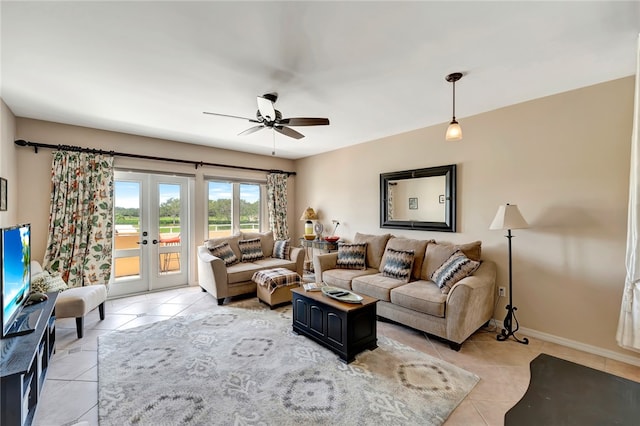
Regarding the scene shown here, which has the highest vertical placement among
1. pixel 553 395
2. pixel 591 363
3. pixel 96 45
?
pixel 96 45

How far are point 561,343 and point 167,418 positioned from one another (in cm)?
375

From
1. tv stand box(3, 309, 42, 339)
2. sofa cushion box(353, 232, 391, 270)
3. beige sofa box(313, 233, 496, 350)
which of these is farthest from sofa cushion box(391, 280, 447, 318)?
tv stand box(3, 309, 42, 339)

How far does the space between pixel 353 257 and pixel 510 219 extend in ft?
7.00

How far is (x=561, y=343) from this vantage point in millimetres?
2873

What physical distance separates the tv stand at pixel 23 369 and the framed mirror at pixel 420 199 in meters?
4.13

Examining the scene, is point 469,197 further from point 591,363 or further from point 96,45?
point 96,45

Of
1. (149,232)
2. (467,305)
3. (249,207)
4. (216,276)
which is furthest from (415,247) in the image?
(149,232)

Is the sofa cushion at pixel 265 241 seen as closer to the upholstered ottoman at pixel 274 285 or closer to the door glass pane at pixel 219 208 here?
the door glass pane at pixel 219 208

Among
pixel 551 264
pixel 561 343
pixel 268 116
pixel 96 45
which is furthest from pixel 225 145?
pixel 561 343

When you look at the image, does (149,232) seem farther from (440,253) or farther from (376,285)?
(440,253)

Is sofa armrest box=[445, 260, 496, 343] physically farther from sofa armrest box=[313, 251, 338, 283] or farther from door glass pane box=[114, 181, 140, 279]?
door glass pane box=[114, 181, 140, 279]

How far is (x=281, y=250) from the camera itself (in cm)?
508

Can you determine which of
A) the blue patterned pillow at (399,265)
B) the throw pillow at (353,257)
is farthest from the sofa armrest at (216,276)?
the blue patterned pillow at (399,265)

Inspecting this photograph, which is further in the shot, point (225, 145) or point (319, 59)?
point (225, 145)
